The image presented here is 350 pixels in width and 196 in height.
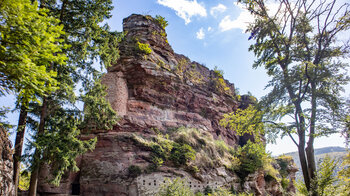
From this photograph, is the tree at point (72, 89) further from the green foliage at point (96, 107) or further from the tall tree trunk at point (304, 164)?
the tall tree trunk at point (304, 164)

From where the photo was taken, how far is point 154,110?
17328 mm

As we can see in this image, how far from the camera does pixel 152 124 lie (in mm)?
16016

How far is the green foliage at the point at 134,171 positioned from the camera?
11.8 m

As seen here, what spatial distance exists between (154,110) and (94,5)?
9.34 metres

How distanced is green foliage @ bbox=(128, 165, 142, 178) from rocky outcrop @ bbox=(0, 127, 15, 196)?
5581 mm

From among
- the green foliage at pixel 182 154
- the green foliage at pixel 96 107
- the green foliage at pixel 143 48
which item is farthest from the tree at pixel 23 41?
the green foliage at pixel 143 48

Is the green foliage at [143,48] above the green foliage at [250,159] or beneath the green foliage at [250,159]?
above

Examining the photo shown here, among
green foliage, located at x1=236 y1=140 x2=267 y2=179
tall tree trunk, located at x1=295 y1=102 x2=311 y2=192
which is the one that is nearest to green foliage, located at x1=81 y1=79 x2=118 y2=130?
tall tree trunk, located at x1=295 y1=102 x2=311 y2=192

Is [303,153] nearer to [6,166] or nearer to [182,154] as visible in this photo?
[182,154]

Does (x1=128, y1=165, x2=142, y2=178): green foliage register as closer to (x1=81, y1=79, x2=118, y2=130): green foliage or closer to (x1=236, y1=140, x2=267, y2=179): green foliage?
(x1=81, y1=79, x2=118, y2=130): green foliage

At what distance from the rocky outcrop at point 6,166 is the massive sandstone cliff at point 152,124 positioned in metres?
3.40

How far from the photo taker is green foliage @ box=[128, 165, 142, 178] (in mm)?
11837

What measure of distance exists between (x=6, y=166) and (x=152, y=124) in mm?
9665

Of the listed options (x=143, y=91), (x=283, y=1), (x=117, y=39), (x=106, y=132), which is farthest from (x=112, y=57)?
(x=283, y=1)
